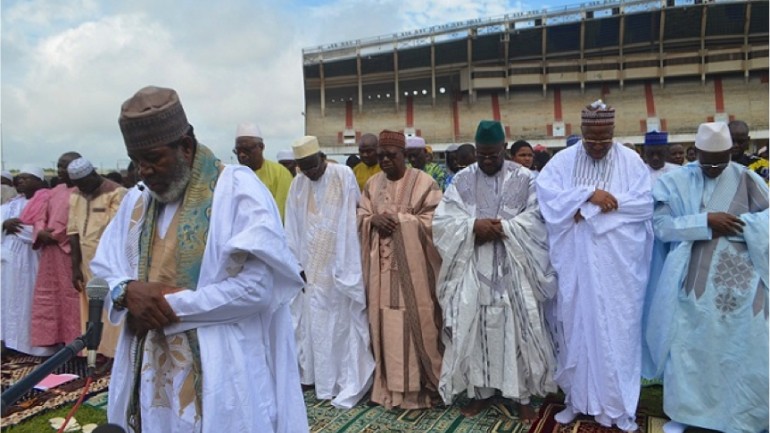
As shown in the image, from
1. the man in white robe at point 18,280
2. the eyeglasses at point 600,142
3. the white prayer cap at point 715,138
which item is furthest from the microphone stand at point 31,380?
the man in white robe at point 18,280

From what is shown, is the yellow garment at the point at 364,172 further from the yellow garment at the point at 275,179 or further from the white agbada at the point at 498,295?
the white agbada at the point at 498,295

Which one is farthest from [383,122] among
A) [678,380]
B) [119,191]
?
[678,380]

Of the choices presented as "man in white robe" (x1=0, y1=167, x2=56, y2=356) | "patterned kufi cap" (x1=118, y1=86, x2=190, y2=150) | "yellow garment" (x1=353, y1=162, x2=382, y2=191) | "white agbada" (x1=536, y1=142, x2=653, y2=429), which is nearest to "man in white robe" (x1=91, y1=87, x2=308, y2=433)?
"patterned kufi cap" (x1=118, y1=86, x2=190, y2=150)

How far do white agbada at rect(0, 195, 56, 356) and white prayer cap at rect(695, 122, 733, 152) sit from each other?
6.16m

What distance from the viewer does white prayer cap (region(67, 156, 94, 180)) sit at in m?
5.02

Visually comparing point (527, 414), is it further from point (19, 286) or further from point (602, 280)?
point (19, 286)

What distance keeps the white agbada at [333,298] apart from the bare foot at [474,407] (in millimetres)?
777

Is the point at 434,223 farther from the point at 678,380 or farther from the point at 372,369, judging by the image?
the point at 678,380

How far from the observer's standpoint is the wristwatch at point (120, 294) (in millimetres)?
1864

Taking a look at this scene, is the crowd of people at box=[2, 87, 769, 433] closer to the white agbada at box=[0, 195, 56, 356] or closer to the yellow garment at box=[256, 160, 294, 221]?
the yellow garment at box=[256, 160, 294, 221]

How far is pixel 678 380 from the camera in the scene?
3359 millimetres

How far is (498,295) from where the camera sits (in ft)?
12.3

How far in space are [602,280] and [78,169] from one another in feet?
15.0

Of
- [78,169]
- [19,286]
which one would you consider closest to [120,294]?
[78,169]
